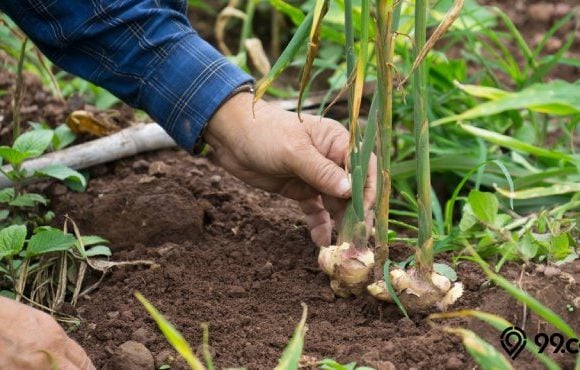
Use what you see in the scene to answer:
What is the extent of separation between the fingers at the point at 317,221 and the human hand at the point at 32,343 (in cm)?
56

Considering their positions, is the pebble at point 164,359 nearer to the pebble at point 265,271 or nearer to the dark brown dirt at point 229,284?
the dark brown dirt at point 229,284

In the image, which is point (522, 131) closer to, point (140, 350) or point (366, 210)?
point (366, 210)

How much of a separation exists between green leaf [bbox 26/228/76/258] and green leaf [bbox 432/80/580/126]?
25.6 inches

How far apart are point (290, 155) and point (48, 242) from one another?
0.43 m

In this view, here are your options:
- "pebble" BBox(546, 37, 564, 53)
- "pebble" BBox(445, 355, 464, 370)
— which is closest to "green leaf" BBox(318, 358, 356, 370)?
"pebble" BBox(445, 355, 464, 370)

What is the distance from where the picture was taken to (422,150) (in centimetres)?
143

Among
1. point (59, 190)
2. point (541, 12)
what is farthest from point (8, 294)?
point (541, 12)

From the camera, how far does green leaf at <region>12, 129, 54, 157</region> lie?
1.84 metres

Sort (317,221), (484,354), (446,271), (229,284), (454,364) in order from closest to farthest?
(484,354), (454,364), (446,271), (229,284), (317,221)

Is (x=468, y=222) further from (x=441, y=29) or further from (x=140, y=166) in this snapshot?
(x=140, y=166)

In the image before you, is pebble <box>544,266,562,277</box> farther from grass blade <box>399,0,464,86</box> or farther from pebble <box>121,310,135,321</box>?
pebble <box>121,310,135,321</box>

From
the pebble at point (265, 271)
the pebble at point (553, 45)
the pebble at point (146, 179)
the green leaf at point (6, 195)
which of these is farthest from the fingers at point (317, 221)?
the pebble at point (553, 45)

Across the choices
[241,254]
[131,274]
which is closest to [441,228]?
[241,254]

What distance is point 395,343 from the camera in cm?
144
